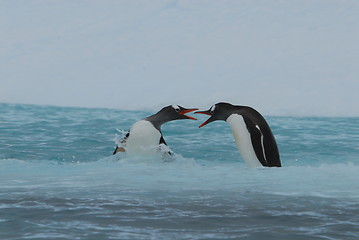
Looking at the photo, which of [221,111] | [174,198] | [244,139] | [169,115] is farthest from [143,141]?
[174,198]

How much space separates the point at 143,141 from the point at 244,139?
126 centimetres

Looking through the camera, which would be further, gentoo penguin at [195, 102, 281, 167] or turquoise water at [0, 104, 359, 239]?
gentoo penguin at [195, 102, 281, 167]

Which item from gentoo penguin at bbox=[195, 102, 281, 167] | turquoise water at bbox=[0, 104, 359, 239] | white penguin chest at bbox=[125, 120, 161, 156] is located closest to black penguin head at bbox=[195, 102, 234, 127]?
gentoo penguin at bbox=[195, 102, 281, 167]

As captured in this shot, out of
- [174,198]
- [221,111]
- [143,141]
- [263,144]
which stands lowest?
[174,198]

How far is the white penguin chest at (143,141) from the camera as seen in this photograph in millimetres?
7633

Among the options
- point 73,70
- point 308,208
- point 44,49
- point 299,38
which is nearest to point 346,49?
point 299,38

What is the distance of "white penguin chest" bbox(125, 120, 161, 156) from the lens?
25.0 ft

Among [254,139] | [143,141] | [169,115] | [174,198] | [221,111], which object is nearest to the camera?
[174,198]

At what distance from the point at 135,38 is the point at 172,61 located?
281 centimetres

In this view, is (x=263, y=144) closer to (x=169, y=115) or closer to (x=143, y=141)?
(x=169, y=115)

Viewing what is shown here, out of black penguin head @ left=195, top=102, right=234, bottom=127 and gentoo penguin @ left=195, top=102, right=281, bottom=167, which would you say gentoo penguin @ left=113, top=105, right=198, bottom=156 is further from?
gentoo penguin @ left=195, top=102, right=281, bottom=167

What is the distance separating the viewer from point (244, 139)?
710cm

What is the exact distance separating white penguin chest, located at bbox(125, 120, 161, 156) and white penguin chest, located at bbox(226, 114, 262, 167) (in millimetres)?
998

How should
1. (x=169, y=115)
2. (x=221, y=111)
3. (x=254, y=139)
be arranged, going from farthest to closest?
(x=169, y=115) → (x=221, y=111) → (x=254, y=139)
